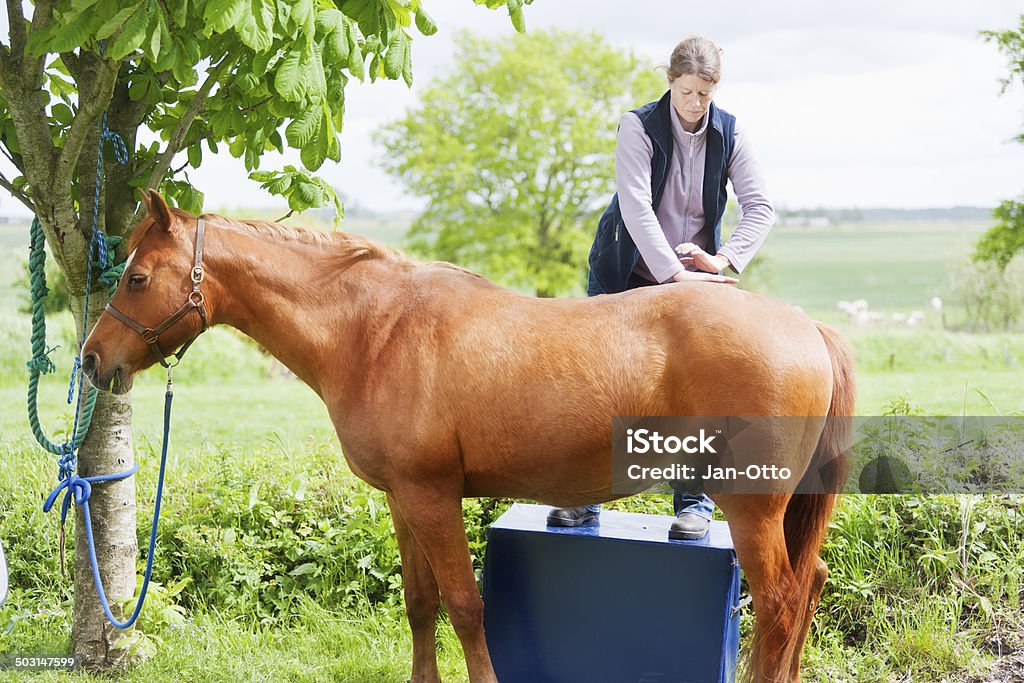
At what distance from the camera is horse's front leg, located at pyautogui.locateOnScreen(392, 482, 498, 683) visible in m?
2.85

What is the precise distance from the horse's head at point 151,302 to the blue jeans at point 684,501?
1.51 m

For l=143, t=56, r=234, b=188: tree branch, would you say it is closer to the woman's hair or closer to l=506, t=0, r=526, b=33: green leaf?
l=506, t=0, r=526, b=33: green leaf

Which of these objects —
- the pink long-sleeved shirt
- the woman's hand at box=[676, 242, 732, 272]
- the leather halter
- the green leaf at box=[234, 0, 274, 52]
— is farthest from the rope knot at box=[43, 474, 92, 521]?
the woman's hand at box=[676, 242, 732, 272]

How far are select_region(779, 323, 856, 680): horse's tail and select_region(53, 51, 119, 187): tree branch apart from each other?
2602 mm

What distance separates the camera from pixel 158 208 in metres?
2.84

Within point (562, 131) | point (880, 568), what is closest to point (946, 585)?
point (880, 568)

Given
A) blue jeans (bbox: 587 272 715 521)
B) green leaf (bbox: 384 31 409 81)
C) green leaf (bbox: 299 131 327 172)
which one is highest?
green leaf (bbox: 384 31 409 81)

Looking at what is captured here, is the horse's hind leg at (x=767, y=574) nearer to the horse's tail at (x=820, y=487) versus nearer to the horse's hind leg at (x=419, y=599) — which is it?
the horse's tail at (x=820, y=487)

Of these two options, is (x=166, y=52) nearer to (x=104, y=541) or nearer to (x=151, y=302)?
(x=151, y=302)

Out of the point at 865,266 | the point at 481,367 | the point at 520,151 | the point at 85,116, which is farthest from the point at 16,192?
the point at 865,266

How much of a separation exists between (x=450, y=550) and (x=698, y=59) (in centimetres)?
186

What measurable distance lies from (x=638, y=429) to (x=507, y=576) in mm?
945

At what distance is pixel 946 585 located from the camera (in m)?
3.97

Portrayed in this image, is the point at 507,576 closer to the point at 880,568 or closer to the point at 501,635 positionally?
the point at 501,635
